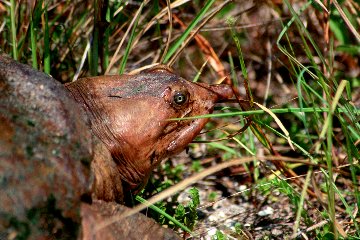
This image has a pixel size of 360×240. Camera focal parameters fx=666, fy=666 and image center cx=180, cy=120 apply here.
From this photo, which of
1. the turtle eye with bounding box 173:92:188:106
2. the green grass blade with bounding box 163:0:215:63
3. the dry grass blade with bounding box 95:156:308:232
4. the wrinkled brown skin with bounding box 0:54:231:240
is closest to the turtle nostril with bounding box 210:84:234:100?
the wrinkled brown skin with bounding box 0:54:231:240

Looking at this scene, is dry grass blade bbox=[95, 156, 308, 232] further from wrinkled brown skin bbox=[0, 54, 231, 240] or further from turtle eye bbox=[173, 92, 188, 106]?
turtle eye bbox=[173, 92, 188, 106]

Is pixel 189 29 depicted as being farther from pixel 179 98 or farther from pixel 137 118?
pixel 137 118

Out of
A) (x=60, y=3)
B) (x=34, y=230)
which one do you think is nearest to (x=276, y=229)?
(x=34, y=230)

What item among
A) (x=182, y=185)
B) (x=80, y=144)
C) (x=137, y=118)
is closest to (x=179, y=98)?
(x=137, y=118)

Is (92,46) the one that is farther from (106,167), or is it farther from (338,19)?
(338,19)

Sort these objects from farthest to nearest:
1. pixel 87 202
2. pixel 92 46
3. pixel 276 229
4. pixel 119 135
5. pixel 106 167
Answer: pixel 92 46 < pixel 276 229 < pixel 119 135 < pixel 106 167 < pixel 87 202

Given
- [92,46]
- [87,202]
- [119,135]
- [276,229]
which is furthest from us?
[92,46]
